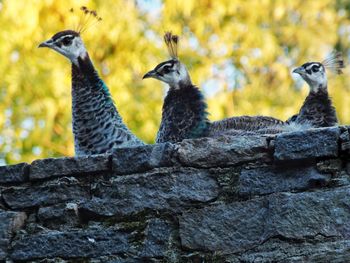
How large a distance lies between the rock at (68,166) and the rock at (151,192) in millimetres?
67

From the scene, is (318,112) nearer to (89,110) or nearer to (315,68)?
(315,68)

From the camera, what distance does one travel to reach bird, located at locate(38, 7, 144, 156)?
14.9 feet

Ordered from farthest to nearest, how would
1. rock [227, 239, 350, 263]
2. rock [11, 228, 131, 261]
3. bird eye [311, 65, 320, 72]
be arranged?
bird eye [311, 65, 320, 72] → rock [11, 228, 131, 261] → rock [227, 239, 350, 263]

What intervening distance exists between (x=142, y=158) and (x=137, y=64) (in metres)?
4.93

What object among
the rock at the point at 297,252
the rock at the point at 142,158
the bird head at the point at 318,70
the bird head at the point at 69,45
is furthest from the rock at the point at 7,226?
the bird head at the point at 318,70

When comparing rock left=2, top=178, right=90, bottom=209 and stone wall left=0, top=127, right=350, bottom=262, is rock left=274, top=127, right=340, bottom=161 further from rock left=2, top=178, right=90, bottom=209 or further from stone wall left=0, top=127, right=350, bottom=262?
rock left=2, top=178, right=90, bottom=209

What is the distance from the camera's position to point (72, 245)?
10.2ft

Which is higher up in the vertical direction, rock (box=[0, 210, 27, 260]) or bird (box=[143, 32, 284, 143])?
bird (box=[143, 32, 284, 143])

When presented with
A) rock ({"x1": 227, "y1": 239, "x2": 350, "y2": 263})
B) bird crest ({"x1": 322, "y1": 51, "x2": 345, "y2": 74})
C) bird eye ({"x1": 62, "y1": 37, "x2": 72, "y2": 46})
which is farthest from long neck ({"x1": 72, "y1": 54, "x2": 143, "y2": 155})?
rock ({"x1": 227, "y1": 239, "x2": 350, "y2": 263})

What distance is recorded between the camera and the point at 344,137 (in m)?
3.00

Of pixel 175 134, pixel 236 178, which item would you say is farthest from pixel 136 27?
pixel 236 178

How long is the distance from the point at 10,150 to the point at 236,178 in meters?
4.86

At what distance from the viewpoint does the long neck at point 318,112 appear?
4.45m

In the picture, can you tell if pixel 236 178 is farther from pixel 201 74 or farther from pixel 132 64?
pixel 201 74
